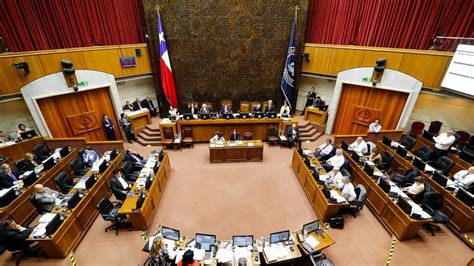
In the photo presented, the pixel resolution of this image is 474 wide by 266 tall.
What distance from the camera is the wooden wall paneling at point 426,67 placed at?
28.1 feet

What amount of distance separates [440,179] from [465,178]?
635 millimetres

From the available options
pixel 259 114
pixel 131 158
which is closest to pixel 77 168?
pixel 131 158

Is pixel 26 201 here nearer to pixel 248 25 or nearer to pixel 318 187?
pixel 318 187

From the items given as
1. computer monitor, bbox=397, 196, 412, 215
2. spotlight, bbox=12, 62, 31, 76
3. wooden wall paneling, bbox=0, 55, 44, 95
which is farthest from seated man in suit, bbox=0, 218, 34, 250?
computer monitor, bbox=397, 196, 412, 215

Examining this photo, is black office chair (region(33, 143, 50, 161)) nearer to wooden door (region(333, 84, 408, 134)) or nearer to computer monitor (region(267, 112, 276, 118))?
computer monitor (region(267, 112, 276, 118))

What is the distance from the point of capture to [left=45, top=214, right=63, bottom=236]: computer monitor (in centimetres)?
511

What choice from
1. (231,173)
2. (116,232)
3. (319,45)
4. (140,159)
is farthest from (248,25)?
(116,232)

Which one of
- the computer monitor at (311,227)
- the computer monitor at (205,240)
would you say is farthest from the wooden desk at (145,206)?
the computer monitor at (311,227)

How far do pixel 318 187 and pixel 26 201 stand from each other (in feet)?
28.8

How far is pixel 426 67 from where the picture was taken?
29.1 ft

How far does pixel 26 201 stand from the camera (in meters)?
6.50

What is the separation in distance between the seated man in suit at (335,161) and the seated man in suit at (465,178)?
3.19m

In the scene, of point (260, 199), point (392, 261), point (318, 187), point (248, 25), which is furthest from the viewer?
point (248, 25)

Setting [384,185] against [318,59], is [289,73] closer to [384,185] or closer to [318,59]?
[318,59]
